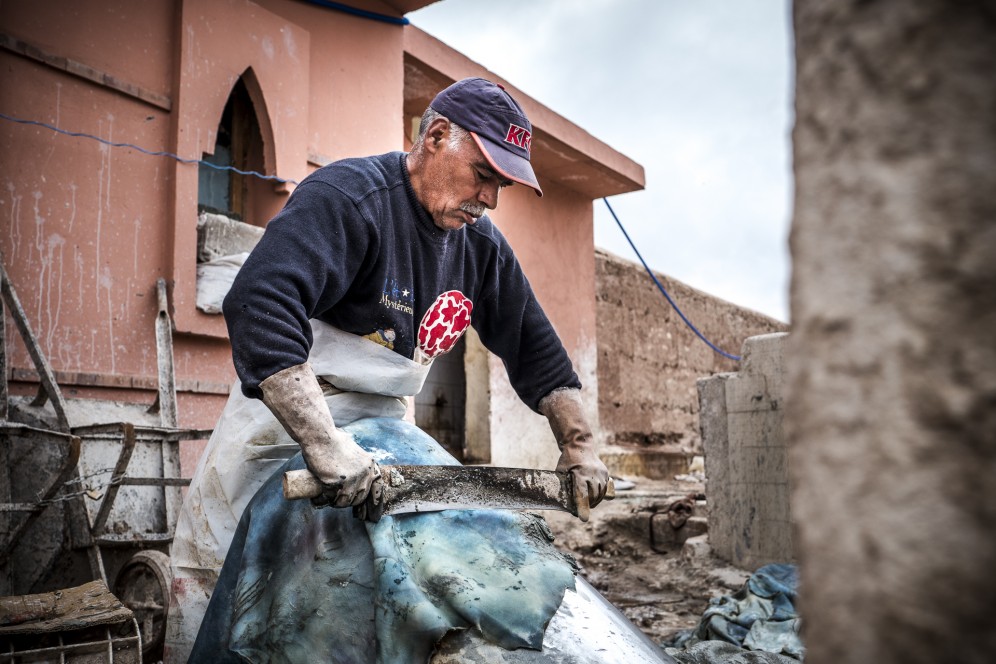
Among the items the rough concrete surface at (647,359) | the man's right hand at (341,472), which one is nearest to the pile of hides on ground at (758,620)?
the man's right hand at (341,472)

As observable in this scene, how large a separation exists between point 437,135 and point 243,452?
93cm

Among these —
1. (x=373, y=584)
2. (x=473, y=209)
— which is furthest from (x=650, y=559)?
(x=373, y=584)

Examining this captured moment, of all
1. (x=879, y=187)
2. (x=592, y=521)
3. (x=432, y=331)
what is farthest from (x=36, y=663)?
(x=592, y=521)

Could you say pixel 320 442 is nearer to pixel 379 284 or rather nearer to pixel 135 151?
pixel 379 284

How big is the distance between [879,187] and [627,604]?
483 centimetres

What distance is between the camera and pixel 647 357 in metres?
10.5

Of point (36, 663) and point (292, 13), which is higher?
point (292, 13)

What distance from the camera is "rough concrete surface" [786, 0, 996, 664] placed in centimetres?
47

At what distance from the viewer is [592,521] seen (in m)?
6.83

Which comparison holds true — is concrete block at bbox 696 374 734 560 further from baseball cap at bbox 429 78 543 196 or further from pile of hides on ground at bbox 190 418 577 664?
pile of hides on ground at bbox 190 418 577 664

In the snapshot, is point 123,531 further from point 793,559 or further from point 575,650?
point 793,559

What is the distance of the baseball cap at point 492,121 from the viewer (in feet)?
6.77

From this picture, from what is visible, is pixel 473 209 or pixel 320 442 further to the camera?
pixel 473 209

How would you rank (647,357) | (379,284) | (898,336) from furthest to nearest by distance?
(647,357) < (379,284) < (898,336)
